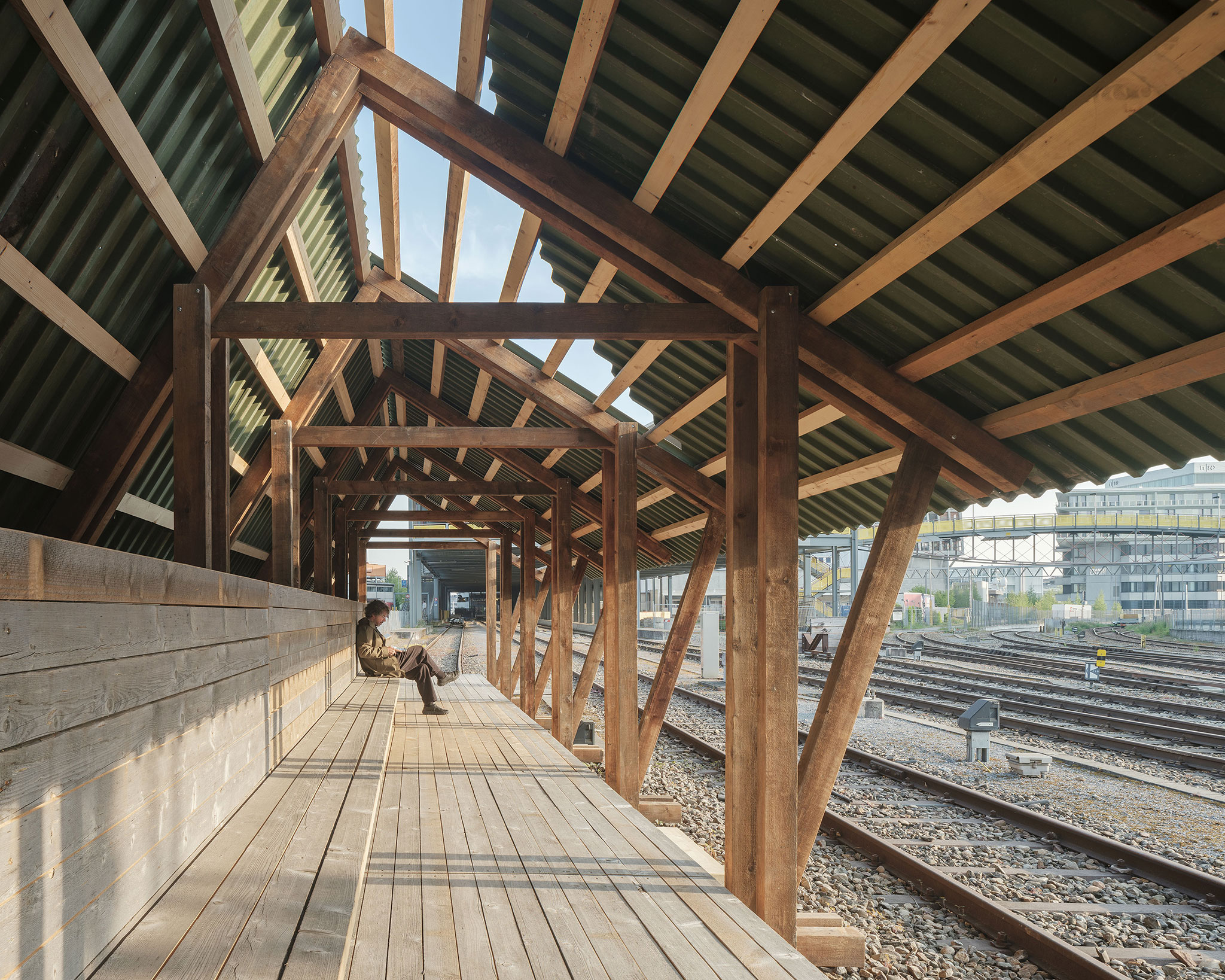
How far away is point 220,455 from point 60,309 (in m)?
→ 1.13

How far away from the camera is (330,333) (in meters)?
4.77

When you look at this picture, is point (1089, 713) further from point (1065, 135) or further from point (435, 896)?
point (435, 896)

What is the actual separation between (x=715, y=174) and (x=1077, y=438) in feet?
6.90

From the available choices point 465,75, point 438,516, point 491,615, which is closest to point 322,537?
point 438,516

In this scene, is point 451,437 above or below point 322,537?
above

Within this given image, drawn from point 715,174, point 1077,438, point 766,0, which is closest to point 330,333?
point 715,174

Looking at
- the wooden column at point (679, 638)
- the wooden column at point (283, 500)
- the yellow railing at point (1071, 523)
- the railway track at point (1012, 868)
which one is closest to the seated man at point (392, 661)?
the wooden column at point (283, 500)

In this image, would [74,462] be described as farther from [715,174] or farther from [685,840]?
[685,840]

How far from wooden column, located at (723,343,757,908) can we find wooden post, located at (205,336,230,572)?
2.76 meters

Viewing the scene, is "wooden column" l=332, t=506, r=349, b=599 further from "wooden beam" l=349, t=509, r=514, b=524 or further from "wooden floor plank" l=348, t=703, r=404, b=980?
"wooden floor plank" l=348, t=703, r=404, b=980

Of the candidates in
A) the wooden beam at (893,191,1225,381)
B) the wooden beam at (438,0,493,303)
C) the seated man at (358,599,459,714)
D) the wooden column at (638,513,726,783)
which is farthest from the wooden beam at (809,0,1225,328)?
the seated man at (358,599,459,714)

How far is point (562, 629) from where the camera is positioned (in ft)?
35.9

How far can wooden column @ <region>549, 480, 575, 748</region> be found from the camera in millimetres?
10477

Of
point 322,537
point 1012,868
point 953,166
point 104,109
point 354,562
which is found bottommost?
point 1012,868
